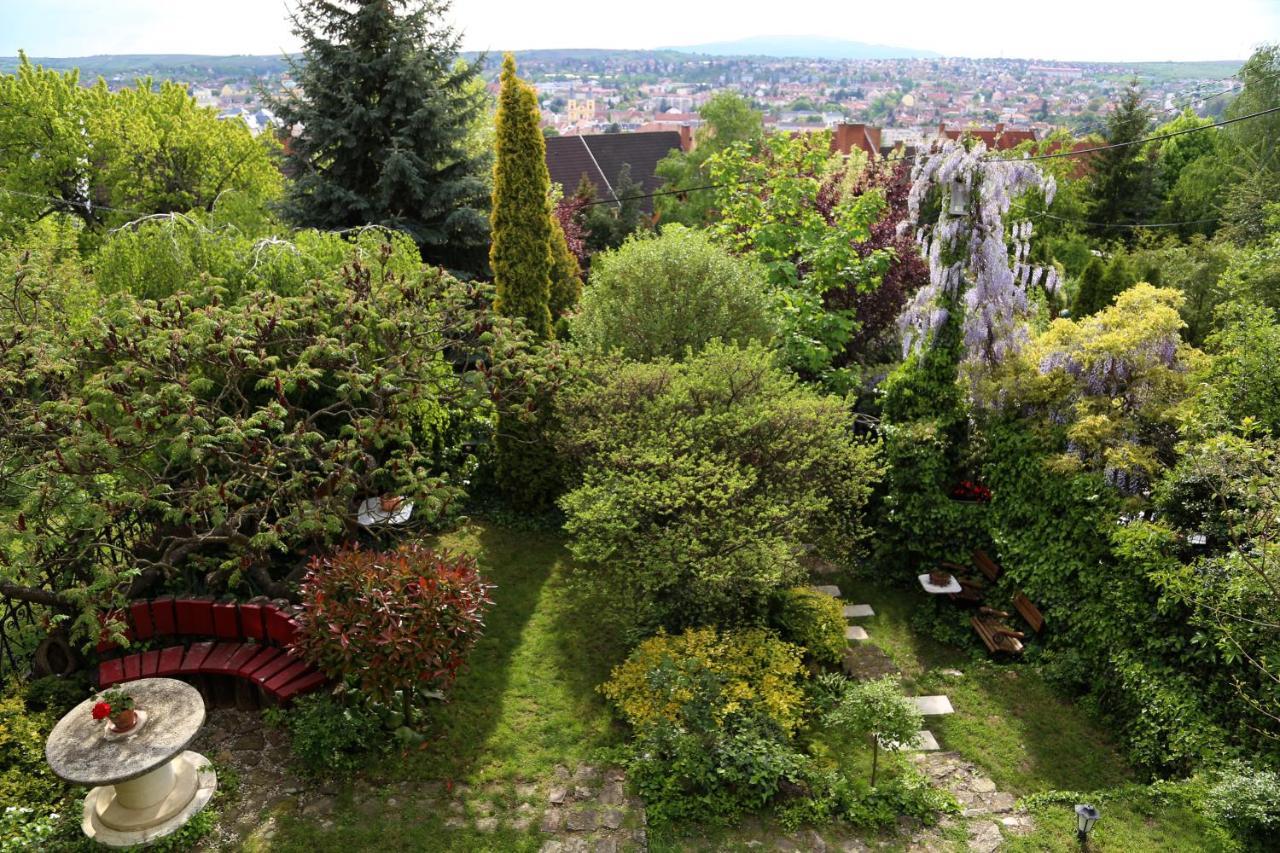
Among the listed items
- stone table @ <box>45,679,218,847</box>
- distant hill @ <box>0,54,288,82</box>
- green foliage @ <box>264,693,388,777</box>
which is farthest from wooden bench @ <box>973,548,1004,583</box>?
distant hill @ <box>0,54,288,82</box>

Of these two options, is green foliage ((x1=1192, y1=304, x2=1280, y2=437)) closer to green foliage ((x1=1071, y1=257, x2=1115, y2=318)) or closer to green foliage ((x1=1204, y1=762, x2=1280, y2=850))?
green foliage ((x1=1204, y1=762, x2=1280, y2=850))

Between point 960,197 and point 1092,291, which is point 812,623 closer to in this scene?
point 960,197

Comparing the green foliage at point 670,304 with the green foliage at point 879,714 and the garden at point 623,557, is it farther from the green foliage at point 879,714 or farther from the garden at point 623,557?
the green foliage at point 879,714

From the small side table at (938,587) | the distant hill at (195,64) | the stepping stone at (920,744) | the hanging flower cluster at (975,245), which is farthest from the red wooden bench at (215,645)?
the distant hill at (195,64)

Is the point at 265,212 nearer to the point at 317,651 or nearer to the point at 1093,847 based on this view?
the point at 317,651

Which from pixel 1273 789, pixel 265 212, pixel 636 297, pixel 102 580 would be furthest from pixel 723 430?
pixel 265 212

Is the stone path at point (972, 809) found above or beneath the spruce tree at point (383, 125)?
beneath

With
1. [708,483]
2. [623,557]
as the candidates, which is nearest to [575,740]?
[623,557]
